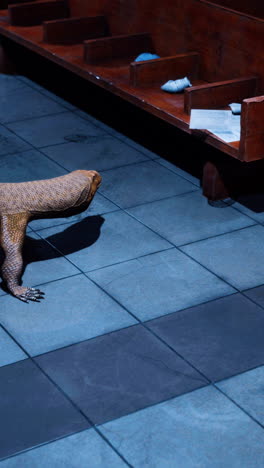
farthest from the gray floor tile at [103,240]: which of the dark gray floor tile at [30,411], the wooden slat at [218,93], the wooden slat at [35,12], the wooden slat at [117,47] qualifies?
the wooden slat at [35,12]

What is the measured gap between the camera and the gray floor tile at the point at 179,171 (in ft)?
23.6

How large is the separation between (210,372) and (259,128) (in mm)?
2177

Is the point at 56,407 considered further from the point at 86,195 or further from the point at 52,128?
the point at 52,128

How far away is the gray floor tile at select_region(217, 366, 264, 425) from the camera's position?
A: 4.48 m

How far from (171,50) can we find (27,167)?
192cm

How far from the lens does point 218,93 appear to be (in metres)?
6.87

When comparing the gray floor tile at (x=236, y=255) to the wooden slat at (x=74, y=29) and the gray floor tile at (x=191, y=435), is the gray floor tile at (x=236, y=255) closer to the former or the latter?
the gray floor tile at (x=191, y=435)

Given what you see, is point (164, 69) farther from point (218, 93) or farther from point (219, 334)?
point (219, 334)

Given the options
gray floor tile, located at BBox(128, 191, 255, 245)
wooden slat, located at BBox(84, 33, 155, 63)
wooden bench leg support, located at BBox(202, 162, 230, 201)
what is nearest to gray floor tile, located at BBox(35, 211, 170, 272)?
gray floor tile, located at BBox(128, 191, 255, 245)

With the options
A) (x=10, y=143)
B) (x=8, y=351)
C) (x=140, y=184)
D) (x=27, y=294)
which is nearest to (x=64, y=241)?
(x=27, y=294)

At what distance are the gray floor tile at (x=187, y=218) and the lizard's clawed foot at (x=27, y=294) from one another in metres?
1.24

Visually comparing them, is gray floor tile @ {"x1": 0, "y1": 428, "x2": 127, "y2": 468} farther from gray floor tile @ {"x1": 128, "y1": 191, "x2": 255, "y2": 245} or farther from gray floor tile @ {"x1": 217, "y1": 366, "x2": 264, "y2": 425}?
gray floor tile @ {"x1": 128, "y1": 191, "x2": 255, "y2": 245}

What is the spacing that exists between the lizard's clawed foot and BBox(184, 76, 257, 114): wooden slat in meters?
2.23

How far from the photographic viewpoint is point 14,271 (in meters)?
5.53
